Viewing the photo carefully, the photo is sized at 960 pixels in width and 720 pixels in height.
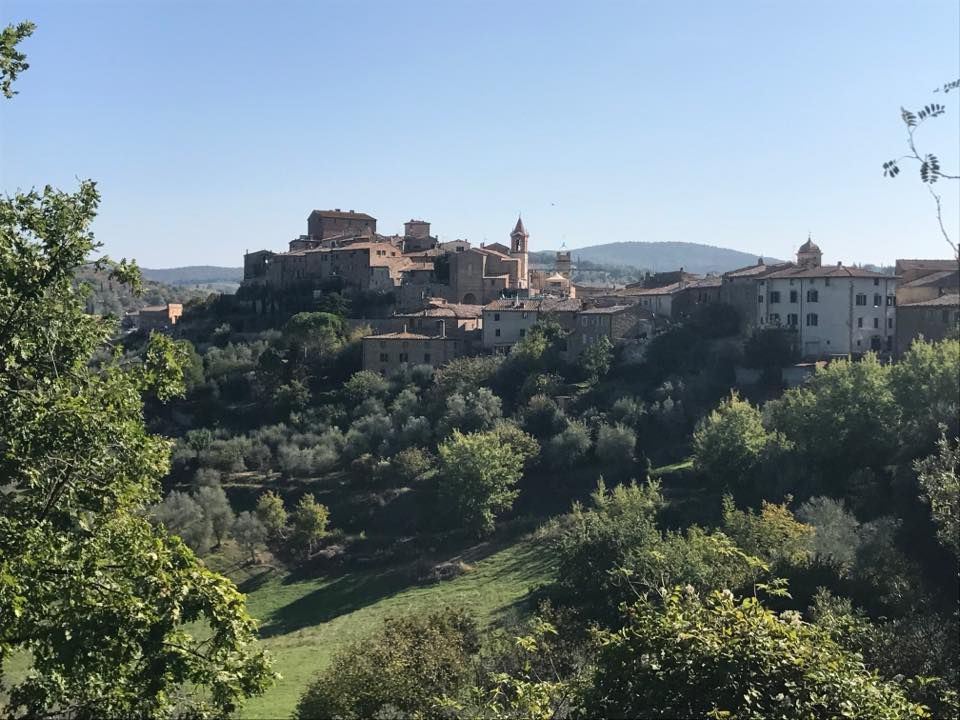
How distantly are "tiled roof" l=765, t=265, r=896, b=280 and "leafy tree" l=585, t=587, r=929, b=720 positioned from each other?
46.4m

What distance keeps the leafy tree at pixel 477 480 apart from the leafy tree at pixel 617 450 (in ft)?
13.4

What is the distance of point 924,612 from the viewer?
2427cm

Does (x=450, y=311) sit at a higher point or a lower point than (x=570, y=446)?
higher

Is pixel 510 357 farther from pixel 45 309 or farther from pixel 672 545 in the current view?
pixel 45 309

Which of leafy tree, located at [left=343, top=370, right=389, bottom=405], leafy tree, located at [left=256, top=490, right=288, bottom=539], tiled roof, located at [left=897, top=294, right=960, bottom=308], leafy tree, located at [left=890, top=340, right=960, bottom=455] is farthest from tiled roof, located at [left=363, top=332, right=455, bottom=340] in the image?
leafy tree, located at [left=890, top=340, right=960, bottom=455]

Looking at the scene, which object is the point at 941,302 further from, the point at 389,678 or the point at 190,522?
the point at 389,678

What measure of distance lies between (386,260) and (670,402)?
3083cm

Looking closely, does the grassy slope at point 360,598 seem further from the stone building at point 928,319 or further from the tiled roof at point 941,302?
the tiled roof at point 941,302

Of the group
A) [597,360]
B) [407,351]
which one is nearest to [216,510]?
A: [407,351]

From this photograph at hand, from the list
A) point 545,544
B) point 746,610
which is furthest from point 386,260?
point 746,610

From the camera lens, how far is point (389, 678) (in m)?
22.5

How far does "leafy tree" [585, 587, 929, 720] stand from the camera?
9.88 metres

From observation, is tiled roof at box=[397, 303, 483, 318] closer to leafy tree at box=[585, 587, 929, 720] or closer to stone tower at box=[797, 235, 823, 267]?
stone tower at box=[797, 235, 823, 267]

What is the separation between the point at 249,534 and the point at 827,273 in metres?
32.3
